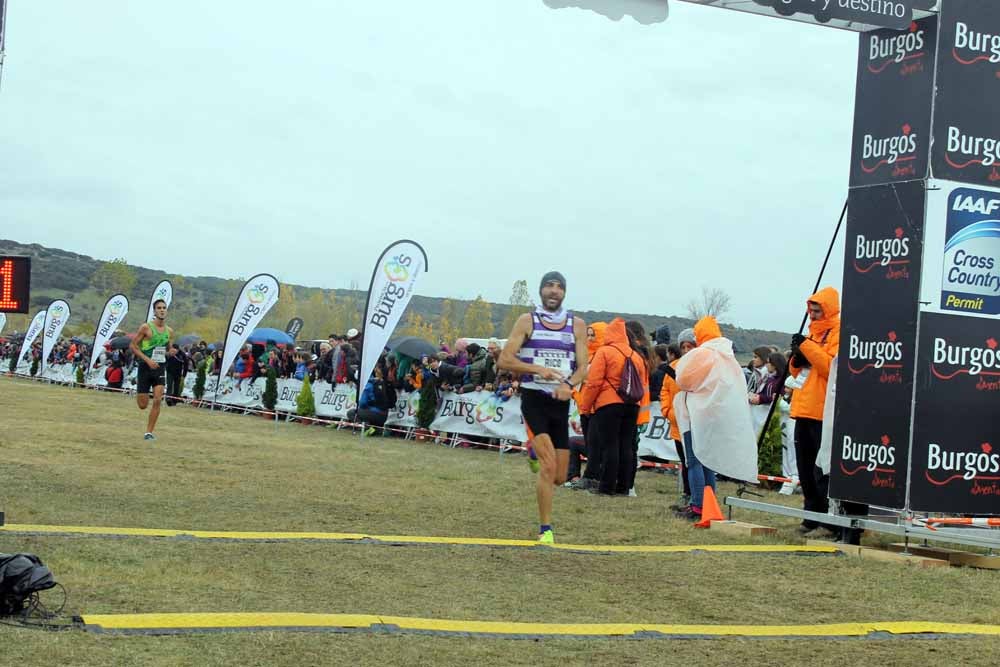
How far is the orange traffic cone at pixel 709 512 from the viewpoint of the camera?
37.6 feet

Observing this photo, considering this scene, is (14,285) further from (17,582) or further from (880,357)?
(880,357)

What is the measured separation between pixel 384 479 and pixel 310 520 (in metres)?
4.33

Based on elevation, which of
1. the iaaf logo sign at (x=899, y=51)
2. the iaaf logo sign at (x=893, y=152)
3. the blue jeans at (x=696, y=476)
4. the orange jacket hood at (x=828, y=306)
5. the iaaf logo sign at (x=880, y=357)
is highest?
the iaaf logo sign at (x=899, y=51)

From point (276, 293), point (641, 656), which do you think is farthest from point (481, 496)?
point (276, 293)

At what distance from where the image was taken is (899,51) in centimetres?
1026

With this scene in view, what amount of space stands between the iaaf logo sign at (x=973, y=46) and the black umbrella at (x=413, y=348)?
1607 centimetres

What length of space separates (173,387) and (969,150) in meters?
29.6

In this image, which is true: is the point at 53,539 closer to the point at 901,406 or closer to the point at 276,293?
the point at 901,406

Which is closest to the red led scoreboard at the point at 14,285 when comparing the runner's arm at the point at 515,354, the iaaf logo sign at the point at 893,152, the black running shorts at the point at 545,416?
the runner's arm at the point at 515,354

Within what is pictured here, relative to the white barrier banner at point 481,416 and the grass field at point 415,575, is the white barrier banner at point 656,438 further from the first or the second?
the grass field at point 415,575

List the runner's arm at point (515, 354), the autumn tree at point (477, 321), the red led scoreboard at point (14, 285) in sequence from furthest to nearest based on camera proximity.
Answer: the autumn tree at point (477, 321) → the runner's arm at point (515, 354) → the red led scoreboard at point (14, 285)

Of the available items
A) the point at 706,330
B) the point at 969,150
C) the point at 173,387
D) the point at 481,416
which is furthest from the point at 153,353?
the point at 173,387

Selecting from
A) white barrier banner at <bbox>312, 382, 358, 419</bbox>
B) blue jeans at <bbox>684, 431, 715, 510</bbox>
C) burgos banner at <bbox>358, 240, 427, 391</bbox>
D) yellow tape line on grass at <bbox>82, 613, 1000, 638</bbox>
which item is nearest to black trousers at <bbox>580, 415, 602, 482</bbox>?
blue jeans at <bbox>684, 431, 715, 510</bbox>

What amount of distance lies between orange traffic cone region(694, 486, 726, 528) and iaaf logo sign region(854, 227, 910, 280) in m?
2.59
